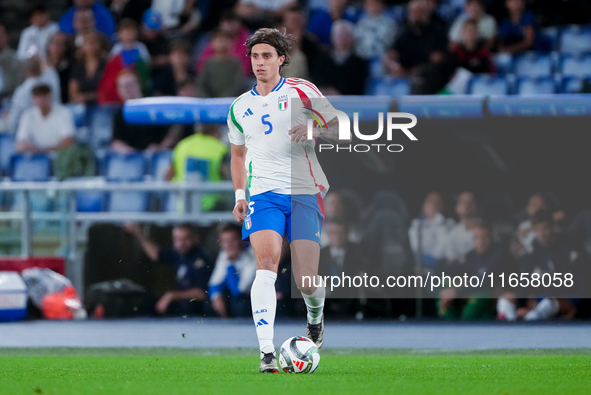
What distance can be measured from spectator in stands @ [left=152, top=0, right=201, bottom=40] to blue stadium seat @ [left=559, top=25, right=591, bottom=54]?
5299 mm

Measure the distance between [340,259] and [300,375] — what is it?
4054mm

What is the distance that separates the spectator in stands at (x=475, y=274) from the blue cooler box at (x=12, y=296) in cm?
437

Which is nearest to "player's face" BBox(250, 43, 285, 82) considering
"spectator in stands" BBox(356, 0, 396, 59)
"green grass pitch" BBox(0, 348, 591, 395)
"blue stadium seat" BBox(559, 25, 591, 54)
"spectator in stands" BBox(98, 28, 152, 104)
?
"green grass pitch" BBox(0, 348, 591, 395)

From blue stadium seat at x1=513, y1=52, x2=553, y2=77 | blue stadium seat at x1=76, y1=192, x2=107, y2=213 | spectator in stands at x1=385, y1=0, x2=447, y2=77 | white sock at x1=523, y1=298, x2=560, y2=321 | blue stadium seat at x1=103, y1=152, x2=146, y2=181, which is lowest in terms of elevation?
white sock at x1=523, y1=298, x2=560, y2=321

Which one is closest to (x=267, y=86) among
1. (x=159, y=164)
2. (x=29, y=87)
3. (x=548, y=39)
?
(x=159, y=164)

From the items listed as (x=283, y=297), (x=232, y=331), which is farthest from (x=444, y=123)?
(x=232, y=331)

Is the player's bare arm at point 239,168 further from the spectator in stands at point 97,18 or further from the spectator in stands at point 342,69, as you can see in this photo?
the spectator in stands at point 97,18

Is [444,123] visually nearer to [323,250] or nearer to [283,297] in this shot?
[323,250]

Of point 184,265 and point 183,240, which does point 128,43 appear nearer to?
point 183,240

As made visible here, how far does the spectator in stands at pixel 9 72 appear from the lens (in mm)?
13922

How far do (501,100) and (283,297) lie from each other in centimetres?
294

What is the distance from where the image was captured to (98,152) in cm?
1201

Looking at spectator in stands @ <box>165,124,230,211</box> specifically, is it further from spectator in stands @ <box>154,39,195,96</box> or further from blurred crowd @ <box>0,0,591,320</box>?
spectator in stands @ <box>154,39,195,96</box>

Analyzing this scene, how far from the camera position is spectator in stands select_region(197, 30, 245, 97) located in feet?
38.9
